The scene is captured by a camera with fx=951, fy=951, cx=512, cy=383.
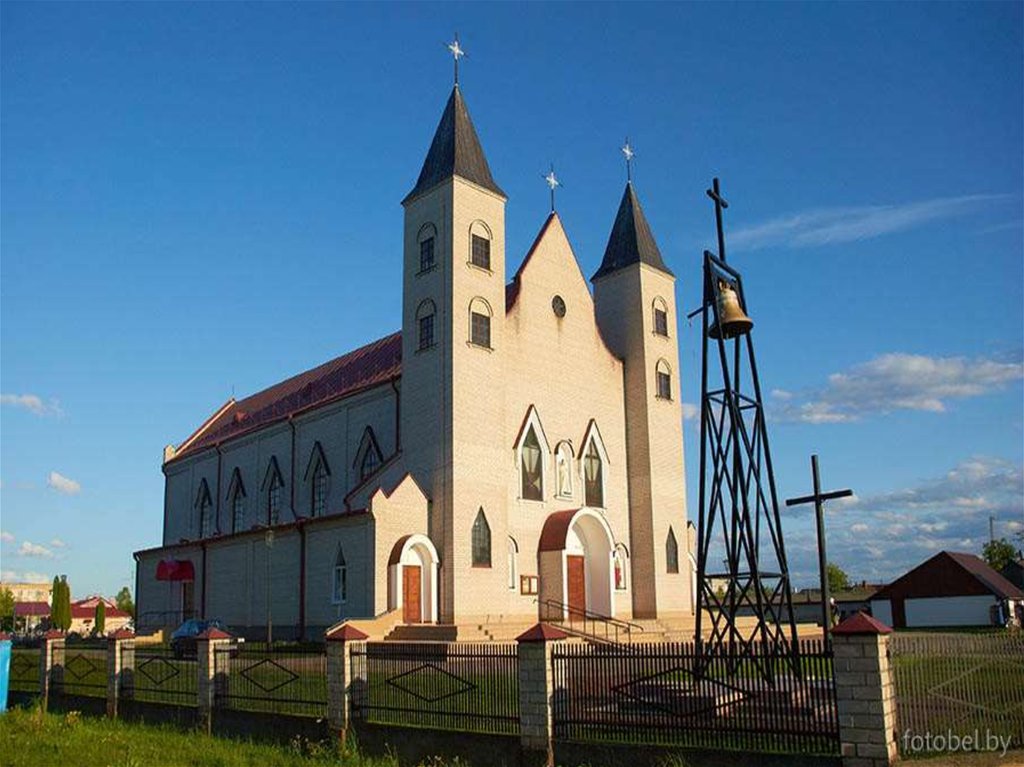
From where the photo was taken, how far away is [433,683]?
45.7ft

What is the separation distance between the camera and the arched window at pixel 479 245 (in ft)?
92.0

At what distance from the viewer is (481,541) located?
26.5 metres

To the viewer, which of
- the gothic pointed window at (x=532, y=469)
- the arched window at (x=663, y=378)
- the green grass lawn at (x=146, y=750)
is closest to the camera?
the green grass lawn at (x=146, y=750)

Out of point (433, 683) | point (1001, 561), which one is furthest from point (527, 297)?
point (1001, 561)

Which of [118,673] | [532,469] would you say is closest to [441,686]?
[118,673]

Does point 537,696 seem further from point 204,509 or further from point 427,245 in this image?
point 204,509

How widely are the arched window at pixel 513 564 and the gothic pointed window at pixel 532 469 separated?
153 centimetres

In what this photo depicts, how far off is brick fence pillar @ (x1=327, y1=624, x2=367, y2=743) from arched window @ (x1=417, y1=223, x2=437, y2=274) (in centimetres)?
1496

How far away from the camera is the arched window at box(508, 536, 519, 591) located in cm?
2766

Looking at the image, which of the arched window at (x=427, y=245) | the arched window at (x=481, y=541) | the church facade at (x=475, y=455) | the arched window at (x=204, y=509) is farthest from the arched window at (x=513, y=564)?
the arched window at (x=204, y=509)

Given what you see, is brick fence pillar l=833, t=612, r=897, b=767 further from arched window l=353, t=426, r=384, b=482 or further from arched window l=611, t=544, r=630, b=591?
arched window l=353, t=426, r=384, b=482

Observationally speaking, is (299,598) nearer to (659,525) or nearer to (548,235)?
(659,525)

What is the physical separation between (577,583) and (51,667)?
14.9m

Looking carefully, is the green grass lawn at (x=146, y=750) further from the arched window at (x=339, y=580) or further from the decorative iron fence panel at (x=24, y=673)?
the arched window at (x=339, y=580)
